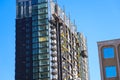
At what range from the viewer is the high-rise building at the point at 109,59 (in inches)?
1468

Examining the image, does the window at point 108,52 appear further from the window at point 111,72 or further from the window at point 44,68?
the window at point 44,68

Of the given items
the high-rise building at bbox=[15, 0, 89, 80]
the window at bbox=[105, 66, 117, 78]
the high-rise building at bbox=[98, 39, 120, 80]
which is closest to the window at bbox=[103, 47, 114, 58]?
the high-rise building at bbox=[98, 39, 120, 80]

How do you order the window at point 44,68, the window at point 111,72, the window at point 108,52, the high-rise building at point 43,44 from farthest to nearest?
the high-rise building at point 43,44 → the window at point 44,68 → the window at point 108,52 → the window at point 111,72

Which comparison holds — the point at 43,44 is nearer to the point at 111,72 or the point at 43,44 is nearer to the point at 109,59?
the point at 109,59

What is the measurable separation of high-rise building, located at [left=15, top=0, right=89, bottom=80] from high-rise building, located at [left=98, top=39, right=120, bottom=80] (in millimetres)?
70358

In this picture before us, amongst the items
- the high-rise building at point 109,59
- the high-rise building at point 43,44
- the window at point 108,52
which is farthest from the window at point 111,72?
the high-rise building at point 43,44

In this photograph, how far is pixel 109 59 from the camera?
1496 inches

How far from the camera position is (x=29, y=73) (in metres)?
112

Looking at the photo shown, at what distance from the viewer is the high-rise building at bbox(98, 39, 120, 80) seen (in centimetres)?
3728

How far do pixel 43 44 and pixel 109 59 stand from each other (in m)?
75.6

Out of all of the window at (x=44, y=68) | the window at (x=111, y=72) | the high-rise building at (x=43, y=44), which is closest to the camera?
the window at (x=111, y=72)

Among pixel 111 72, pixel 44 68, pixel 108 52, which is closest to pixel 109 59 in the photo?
pixel 108 52

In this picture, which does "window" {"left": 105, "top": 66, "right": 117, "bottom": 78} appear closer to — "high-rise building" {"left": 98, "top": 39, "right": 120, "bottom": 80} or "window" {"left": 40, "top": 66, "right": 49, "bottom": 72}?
"high-rise building" {"left": 98, "top": 39, "right": 120, "bottom": 80}

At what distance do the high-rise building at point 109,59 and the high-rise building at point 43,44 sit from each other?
70.4m
